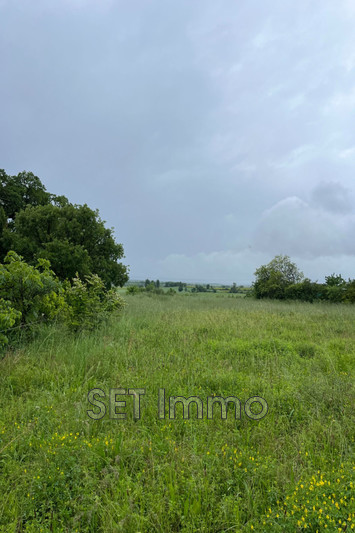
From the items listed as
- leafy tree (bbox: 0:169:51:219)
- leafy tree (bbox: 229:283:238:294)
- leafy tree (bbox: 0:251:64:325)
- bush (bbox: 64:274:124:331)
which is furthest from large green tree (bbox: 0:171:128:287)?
leafy tree (bbox: 229:283:238:294)

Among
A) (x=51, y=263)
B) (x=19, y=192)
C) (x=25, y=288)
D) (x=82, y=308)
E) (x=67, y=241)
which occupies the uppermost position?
(x=19, y=192)

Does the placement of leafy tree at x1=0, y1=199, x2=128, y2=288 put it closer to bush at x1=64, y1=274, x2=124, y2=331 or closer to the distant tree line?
bush at x1=64, y1=274, x2=124, y2=331

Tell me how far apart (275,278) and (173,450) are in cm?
2684

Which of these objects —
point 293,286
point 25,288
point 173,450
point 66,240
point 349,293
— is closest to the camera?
point 173,450

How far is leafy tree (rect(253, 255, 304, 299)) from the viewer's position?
26.5 metres

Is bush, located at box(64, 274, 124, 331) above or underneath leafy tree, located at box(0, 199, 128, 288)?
underneath

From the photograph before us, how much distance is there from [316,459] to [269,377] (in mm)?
1721

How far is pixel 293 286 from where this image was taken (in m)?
25.0

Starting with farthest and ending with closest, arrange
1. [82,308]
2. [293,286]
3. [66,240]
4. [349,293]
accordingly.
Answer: [293,286]
[349,293]
[66,240]
[82,308]

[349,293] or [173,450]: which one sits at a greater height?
[349,293]

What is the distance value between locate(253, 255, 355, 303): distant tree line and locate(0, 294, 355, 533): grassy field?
19.8 metres

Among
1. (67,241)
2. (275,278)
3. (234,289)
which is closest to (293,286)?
(275,278)

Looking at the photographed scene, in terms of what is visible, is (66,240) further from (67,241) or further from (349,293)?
(349,293)

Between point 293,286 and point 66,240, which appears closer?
point 66,240
